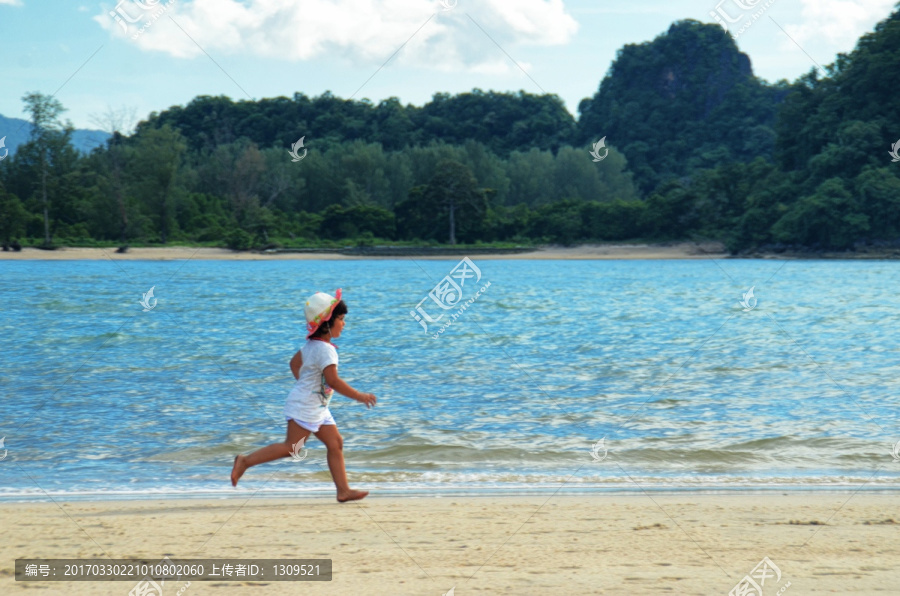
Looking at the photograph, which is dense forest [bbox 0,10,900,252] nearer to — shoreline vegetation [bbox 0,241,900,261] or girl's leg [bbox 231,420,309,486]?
shoreline vegetation [bbox 0,241,900,261]

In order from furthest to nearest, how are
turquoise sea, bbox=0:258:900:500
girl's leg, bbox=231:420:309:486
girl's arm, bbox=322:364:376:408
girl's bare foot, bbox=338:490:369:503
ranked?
turquoise sea, bbox=0:258:900:500
girl's bare foot, bbox=338:490:369:503
girl's leg, bbox=231:420:309:486
girl's arm, bbox=322:364:376:408

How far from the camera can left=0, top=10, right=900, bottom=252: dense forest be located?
68188 mm

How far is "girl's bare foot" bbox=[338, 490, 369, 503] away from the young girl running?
236 mm

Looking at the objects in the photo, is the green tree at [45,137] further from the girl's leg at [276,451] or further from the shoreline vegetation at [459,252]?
the girl's leg at [276,451]

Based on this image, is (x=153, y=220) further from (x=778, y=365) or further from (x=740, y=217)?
(x=778, y=365)

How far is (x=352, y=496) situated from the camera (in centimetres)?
649

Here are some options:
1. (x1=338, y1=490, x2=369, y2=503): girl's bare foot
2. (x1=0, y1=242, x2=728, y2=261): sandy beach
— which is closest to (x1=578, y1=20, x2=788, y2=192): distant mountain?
(x1=0, y1=242, x2=728, y2=261): sandy beach

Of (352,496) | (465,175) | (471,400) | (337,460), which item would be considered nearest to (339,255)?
(465,175)

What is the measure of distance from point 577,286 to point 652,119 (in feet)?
249

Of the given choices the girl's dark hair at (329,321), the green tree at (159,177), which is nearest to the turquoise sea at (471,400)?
the girl's dark hair at (329,321)

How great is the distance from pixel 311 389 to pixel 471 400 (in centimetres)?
599

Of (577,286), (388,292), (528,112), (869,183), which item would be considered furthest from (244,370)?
(528,112)

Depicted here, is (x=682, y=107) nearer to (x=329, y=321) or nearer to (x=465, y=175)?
(x=465, y=175)

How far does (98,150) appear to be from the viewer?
73562 millimetres
